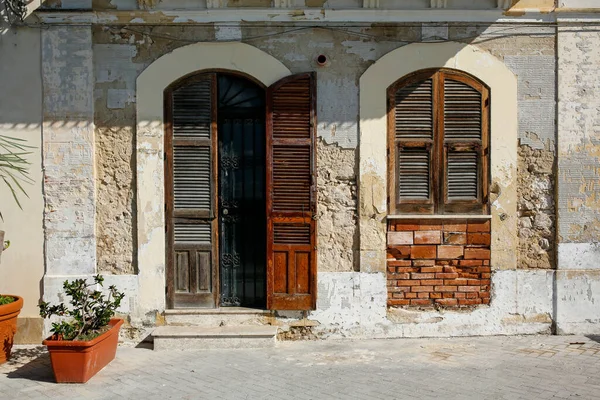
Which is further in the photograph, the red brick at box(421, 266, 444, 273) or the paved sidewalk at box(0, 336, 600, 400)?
the red brick at box(421, 266, 444, 273)

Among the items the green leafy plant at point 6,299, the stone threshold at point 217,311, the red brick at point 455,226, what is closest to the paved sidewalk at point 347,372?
the stone threshold at point 217,311

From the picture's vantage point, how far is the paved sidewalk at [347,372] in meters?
5.70

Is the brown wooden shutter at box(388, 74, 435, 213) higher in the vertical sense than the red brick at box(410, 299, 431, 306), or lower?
higher

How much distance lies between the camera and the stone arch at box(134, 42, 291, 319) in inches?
286

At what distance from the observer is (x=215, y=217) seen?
24.4 feet

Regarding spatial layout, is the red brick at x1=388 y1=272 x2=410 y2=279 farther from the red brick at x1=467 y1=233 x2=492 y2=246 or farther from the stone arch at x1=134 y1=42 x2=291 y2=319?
the stone arch at x1=134 y1=42 x2=291 y2=319

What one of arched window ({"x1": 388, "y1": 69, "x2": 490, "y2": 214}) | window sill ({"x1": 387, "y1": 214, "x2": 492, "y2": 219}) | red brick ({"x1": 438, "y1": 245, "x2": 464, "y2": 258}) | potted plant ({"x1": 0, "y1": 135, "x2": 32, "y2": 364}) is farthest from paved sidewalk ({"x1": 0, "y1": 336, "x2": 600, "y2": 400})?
arched window ({"x1": 388, "y1": 69, "x2": 490, "y2": 214})

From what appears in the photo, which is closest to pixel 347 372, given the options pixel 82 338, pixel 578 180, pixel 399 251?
pixel 399 251

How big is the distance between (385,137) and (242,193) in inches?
69.9

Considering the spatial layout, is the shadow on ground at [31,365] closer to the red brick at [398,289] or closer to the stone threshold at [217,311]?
the stone threshold at [217,311]

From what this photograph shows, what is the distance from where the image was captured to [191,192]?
7.41m

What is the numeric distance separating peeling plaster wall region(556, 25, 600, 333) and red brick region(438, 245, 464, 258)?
115 centimetres

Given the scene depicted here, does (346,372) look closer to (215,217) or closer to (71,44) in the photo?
(215,217)

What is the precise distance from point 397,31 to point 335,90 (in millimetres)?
981
